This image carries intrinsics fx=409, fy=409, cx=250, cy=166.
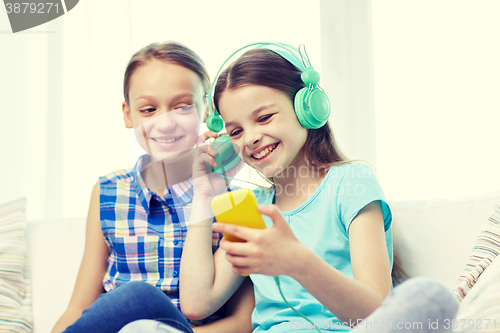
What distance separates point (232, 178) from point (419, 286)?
0.55m

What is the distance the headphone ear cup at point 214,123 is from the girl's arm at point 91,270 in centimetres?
44

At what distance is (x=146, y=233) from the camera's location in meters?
1.14

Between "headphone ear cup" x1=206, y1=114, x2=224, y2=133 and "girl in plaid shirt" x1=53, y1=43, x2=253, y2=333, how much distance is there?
21 mm

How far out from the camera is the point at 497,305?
0.66 meters

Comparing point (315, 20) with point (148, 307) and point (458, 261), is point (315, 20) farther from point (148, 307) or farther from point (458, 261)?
point (148, 307)

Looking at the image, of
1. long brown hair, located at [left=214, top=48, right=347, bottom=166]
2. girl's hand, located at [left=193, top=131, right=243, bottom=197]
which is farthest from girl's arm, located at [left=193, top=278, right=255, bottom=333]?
long brown hair, located at [left=214, top=48, right=347, bottom=166]

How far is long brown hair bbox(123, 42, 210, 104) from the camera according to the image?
1092 millimetres

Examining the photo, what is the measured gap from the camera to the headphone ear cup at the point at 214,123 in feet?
3.35

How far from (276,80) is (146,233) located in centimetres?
55

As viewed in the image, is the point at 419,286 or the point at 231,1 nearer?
the point at 419,286

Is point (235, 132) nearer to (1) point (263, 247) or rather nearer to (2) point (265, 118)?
(2) point (265, 118)

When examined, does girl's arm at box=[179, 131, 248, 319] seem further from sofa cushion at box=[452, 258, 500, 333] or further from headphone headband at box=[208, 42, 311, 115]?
sofa cushion at box=[452, 258, 500, 333]

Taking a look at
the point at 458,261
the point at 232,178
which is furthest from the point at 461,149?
the point at 232,178

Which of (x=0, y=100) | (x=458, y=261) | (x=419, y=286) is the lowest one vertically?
(x=458, y=261)
